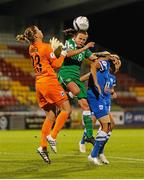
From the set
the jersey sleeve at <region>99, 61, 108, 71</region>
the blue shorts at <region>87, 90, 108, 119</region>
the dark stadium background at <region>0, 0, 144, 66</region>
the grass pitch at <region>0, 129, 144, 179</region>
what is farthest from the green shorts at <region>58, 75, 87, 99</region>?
the dark stadium background at <region>0, 0, 144, 66</region>

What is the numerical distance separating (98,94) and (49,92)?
85cm

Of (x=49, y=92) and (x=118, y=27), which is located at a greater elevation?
(x=118, y=27)

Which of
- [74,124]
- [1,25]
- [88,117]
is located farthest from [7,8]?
[88,117]

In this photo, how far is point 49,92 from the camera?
1025 centimetres

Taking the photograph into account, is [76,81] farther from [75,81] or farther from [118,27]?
[118,27]

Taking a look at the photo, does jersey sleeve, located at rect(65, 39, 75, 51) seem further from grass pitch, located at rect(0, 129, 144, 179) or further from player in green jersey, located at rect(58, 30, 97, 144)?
grass pitch, located at rect(0, 129, 144, 179)

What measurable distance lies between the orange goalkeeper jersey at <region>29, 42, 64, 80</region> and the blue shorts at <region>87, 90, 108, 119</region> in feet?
2.50

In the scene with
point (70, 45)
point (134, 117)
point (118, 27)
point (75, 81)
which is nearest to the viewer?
point (70, 45)

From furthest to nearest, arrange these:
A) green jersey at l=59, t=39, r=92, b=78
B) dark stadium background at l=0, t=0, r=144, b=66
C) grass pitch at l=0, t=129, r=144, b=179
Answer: dark stadium background at l=0, t=0, r=144, b=66, green jersey at l=59, t=39, r=92, b=78, grass pitch at l=0, t=129, r=144, b=179

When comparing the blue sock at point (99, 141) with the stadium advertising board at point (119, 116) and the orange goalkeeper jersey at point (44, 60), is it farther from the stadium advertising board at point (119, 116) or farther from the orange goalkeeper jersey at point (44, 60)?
the stadium advertising board at point (119, 116)

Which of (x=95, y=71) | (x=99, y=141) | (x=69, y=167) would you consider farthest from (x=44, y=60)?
(x=69, y=167)

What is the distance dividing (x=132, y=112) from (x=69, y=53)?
68.1 feet

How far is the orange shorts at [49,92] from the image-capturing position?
33.7 ft

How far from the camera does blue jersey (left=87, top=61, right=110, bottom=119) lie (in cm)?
992
